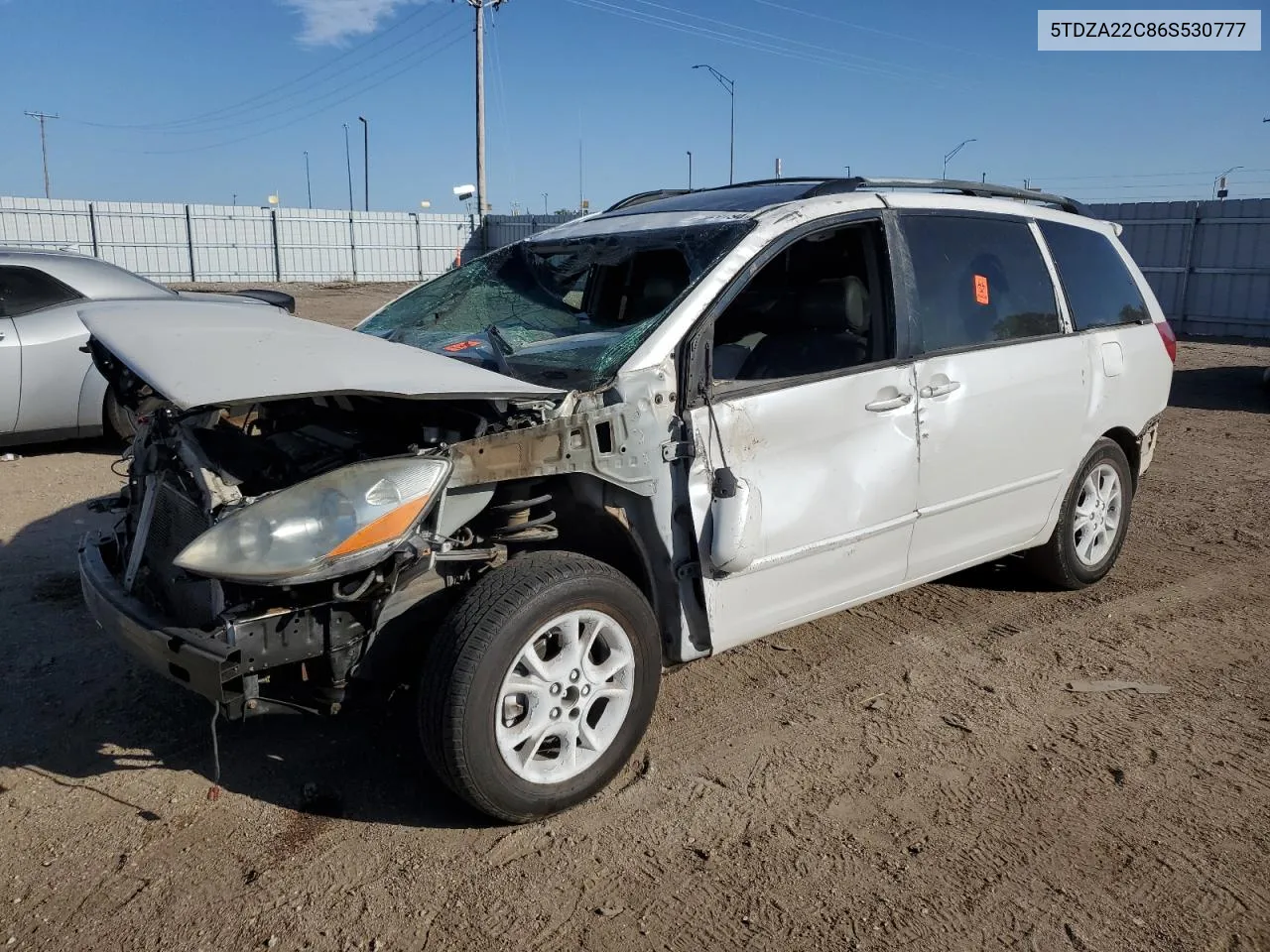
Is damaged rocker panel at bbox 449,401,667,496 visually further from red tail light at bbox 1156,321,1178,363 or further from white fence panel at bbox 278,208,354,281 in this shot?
white fence panel at bbox 278,208,354,281

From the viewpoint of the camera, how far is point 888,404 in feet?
12.4

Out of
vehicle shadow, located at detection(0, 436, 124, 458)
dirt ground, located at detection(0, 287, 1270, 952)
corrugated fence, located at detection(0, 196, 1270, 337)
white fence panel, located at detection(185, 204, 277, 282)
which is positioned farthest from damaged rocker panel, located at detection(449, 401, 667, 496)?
white fence panel, located at detection(185, 204, 277, 282)

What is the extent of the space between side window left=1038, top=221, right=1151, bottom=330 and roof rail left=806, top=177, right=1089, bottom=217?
19 cm

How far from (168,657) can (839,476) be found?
2.25m

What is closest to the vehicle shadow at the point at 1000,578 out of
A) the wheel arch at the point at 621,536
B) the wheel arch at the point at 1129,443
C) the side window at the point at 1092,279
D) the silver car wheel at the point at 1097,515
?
the silver car wheel at the point at 1097,515

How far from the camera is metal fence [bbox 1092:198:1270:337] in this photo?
1688 centimetres

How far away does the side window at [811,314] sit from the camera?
377cm

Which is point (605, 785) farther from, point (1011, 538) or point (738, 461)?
point (1011, 538)

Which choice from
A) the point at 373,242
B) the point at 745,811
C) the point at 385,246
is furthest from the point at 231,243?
the point at 745,811

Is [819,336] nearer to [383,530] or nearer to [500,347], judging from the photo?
[500,347]

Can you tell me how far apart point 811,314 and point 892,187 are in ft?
2.32

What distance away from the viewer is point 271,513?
268 centimetres

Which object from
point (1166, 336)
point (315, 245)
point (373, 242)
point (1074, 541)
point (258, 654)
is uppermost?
point (373, 242)

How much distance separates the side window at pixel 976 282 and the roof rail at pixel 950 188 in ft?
0.67
